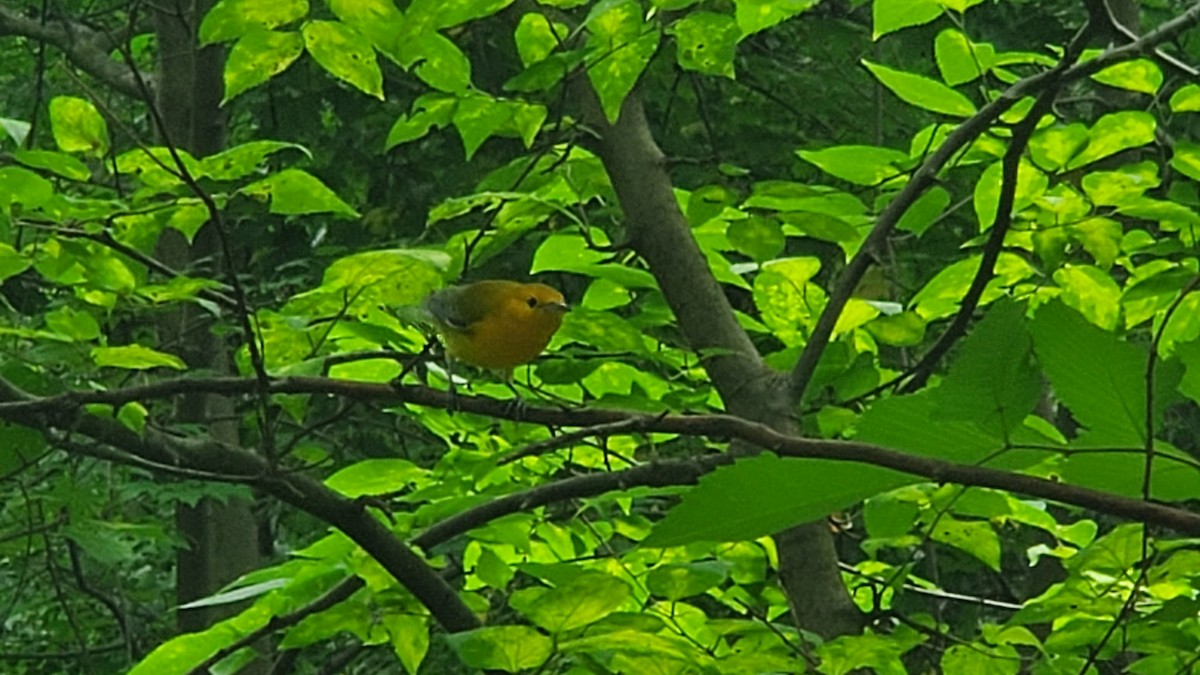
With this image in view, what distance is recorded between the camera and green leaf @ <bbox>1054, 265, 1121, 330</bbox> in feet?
5.37

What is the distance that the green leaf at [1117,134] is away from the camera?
5.17ft

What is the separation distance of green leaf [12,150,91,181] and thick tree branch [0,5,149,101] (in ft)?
7.58

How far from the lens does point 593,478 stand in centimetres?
141

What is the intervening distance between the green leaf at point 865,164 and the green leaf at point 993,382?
38.2 inches

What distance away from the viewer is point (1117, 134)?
5.17 ft

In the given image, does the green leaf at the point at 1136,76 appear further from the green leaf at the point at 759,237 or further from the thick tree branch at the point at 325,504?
the thick tree branch at the point at 325,504

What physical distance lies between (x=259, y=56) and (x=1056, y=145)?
86 centimetres

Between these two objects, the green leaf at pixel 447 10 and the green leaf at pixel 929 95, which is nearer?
the green leaf at pixel 447 10

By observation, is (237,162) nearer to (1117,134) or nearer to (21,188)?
(21,188)

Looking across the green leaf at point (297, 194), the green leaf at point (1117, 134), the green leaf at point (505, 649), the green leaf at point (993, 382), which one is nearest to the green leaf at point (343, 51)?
the green leaf at point (297, 194)

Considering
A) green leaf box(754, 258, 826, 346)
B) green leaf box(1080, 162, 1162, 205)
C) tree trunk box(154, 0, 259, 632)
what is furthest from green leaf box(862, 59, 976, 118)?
tree trunk box(154, 0, 259, 632)

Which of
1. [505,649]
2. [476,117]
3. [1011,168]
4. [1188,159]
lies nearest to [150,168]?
[476,117]

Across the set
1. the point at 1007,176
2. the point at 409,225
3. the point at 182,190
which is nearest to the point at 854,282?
the point at 1007,176

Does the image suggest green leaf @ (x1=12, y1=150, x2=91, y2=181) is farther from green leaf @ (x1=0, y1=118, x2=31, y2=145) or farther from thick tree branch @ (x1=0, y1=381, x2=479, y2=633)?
thick tree branch @ (x1=0, y1=381, x2=479, y2=633)
